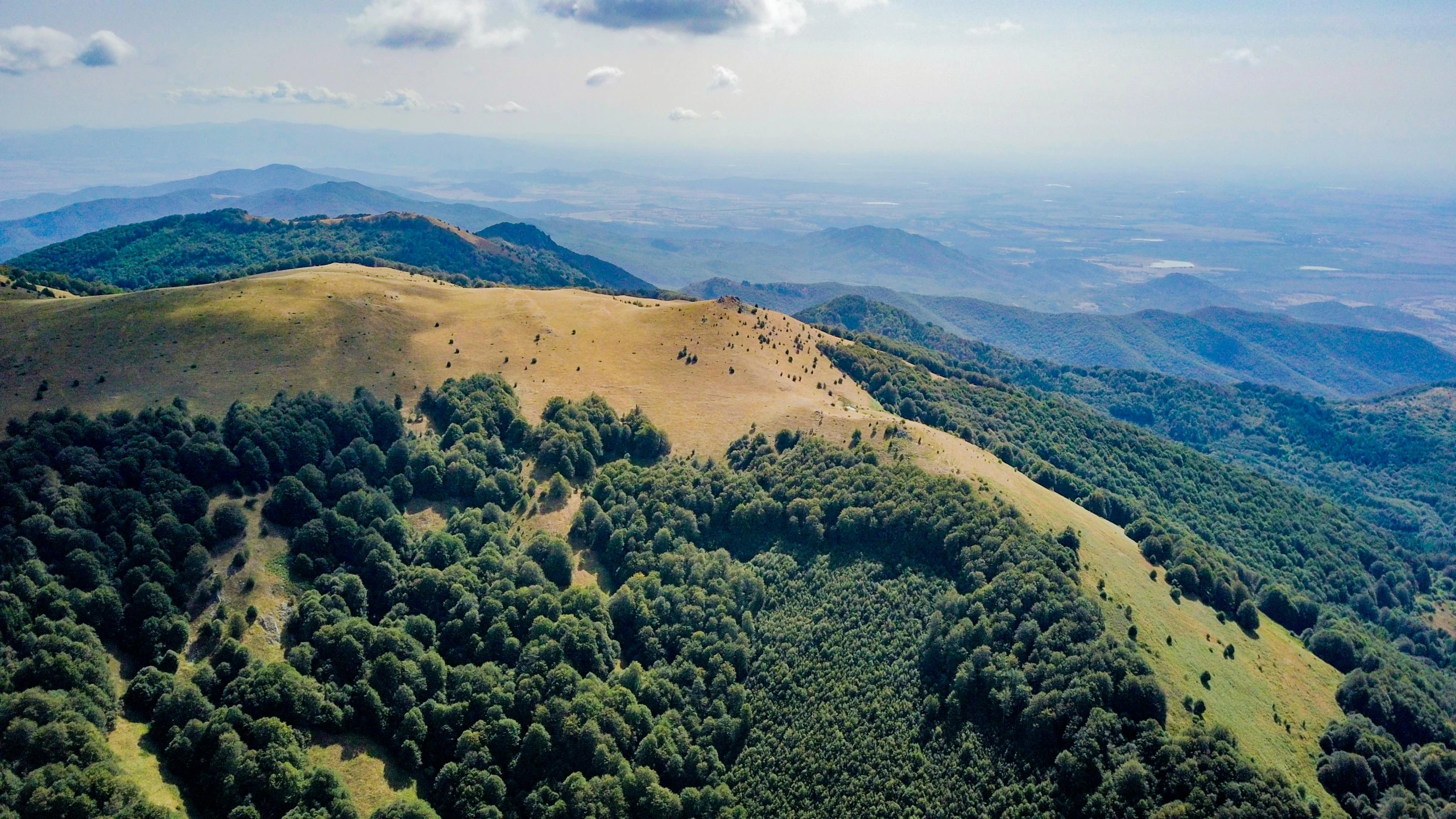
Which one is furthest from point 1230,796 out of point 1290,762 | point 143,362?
point 143,362

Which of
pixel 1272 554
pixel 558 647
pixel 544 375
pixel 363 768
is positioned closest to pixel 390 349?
pixel 544 375

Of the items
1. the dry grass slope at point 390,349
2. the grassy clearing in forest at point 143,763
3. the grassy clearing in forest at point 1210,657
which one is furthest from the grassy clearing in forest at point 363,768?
the grassy clearing in forest at point 1210,657

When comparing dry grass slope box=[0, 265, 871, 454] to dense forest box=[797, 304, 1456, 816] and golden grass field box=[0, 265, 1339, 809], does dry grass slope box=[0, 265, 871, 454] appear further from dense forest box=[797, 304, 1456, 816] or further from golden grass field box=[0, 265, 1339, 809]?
dense forest box=[797, 304, 1456, 816]

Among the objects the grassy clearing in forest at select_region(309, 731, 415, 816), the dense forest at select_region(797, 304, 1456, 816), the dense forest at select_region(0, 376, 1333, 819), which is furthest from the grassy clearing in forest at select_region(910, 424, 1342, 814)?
the grassy clearing in forest at select_region(309, 731, 415, 816)

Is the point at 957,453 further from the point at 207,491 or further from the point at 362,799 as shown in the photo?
the point at 207,491

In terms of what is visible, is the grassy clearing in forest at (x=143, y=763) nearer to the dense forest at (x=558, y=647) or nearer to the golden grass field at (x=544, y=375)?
the dense forest at (x=558, y=647)

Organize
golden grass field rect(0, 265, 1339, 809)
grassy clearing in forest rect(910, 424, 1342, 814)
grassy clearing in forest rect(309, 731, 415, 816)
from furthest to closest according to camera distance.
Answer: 1. golden grass field rect(0, 265, 1339, 809)
2. grassy clearing in forest rect(910, 424, 1342, 814)
3. grassy clearing in forest rect(309, 731, 415, 816)
